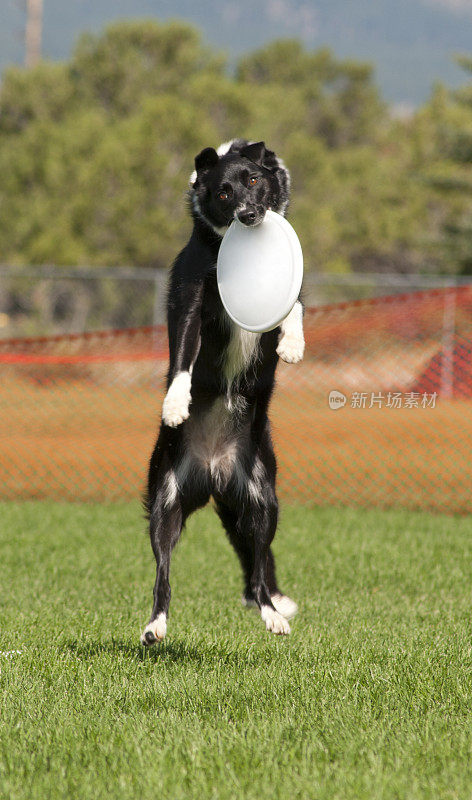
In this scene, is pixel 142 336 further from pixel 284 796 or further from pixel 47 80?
pixel 47 80

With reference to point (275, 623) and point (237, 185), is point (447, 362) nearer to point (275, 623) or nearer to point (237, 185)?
point (237, 185)

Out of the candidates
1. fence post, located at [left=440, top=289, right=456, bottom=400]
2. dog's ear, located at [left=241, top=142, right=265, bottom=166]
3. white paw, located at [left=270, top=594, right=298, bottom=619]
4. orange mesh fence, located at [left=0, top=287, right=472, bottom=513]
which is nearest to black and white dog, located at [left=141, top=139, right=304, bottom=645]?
dog's ear, located at [left=241, top=142, right=265, bottom=166]

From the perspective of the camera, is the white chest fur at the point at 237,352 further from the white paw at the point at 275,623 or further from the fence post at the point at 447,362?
the fence post at the point at 447,362

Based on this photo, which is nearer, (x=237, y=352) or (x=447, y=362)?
(x=237, y=352)

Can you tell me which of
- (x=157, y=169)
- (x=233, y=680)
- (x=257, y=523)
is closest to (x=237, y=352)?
(x=257, y=523)

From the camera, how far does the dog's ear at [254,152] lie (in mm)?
3770

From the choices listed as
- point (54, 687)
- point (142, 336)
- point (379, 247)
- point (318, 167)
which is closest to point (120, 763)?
point (54, 687)

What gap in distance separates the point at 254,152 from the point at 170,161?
19111 millimetres

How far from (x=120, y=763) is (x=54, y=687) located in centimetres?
85

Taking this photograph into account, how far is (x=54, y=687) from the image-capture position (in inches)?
132

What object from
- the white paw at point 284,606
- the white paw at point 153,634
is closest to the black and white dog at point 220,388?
the white paw at point 153,634

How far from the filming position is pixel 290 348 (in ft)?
11.6

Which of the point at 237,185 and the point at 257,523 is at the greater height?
the point at 237,185

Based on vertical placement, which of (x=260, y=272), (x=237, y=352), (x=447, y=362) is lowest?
(x=447, y=362)
